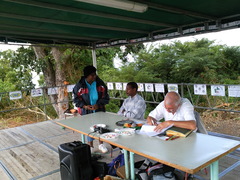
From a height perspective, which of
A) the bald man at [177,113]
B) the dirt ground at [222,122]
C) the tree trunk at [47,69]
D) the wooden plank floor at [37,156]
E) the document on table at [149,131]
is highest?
the tree trunk at [47,69]

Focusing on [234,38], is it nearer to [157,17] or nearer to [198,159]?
[157,17]

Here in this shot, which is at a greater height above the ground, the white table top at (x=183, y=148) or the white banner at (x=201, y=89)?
the white banner at (x=201, y=89)

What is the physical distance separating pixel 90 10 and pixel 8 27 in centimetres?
182

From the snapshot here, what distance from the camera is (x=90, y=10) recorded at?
3.06 m

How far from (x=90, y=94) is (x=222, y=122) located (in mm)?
5493

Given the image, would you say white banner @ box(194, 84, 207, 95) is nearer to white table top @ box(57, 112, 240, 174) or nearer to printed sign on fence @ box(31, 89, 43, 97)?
white table top @ box(57, 112, 240, 174)

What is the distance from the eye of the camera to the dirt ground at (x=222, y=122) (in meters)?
6.41

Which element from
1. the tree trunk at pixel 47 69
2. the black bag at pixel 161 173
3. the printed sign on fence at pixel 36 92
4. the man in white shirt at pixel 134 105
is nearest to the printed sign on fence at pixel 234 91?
the man in white shirt at pixel 134 105

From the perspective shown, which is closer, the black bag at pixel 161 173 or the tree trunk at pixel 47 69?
the black bag at pixel 161 173

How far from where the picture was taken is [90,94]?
343cm

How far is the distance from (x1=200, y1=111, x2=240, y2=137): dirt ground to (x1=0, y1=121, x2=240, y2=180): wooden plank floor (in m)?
3.54

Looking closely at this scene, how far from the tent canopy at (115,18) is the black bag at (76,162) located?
1.80m

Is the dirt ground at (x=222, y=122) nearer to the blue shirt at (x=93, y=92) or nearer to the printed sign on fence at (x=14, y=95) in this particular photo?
the blue shirt at (x=93, y=92)

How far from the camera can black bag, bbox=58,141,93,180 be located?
212 centimetres
